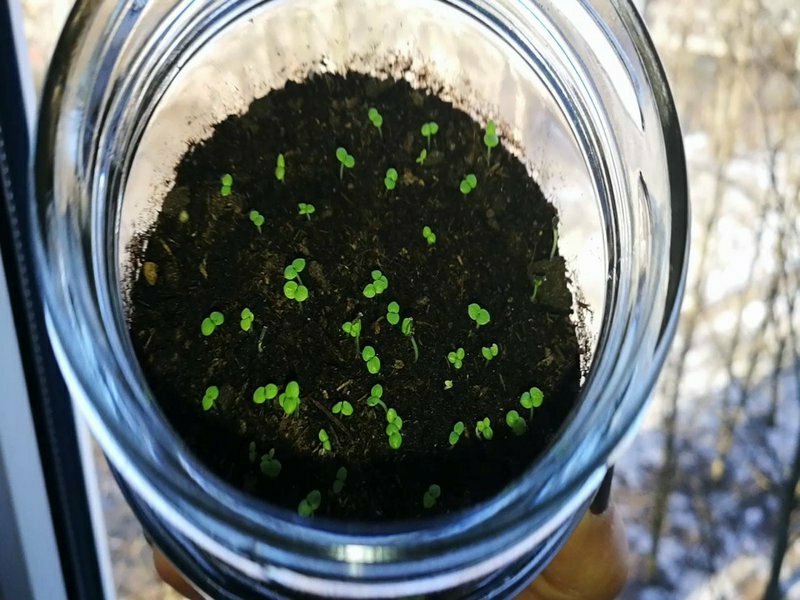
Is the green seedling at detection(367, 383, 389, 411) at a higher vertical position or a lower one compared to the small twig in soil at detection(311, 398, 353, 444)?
higher

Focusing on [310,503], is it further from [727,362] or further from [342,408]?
[727,362]

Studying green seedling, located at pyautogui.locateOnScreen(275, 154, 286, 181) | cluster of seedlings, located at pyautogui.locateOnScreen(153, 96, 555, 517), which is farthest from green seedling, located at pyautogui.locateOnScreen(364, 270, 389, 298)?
green seedling, located at pyautogui.locateOnScreen(275, 154, 286, 181)

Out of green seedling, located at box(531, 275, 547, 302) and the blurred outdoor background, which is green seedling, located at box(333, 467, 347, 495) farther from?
the blurred outdoor background

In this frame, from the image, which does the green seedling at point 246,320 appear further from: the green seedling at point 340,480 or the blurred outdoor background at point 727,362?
the blurred outdoor background at point 727,362

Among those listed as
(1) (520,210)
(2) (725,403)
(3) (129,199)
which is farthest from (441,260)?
(2) (725,403)

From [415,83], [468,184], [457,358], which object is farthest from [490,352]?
[415,83]

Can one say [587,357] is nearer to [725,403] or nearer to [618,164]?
[618,164]

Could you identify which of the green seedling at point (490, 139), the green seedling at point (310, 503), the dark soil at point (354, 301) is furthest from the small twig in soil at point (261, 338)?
the green seedling at point (490, 139)
